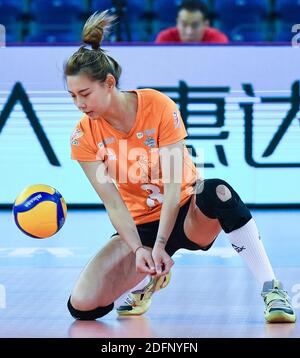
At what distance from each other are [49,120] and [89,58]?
3614mm

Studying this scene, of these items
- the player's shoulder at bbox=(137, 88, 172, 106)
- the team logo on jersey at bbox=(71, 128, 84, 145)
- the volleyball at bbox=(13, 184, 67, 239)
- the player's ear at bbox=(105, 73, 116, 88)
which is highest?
the player's ear at bbox=(105, 73, 116, 88)

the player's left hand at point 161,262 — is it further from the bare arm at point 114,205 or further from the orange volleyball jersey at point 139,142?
the orange volleyball jersey at point 139,142

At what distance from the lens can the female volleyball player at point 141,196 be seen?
444 centimetres

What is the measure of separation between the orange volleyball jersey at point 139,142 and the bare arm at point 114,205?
6 centimetres

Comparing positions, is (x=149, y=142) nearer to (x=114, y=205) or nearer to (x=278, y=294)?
(x=114, y=205)

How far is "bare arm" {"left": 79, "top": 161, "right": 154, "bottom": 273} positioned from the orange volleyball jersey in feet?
0.19

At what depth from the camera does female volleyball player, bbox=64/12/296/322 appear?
14.6 feet

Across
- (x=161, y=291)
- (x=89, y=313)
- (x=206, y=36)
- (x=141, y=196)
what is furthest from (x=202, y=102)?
(x=89, y=313)

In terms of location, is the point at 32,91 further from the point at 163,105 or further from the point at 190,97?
the point at 163,105

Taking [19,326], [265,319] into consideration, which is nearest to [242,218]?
[265,319]

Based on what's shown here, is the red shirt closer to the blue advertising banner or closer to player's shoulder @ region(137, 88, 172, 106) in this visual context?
the blue advertising banner

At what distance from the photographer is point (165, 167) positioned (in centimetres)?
454

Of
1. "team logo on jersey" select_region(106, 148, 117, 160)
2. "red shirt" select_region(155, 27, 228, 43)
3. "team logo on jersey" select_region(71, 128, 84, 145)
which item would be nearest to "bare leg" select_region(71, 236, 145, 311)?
"team logo on jersey" select_region(106, 148, 117, 160)

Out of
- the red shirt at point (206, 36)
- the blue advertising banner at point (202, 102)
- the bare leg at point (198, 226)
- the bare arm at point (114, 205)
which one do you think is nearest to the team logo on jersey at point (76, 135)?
the bare arm at point (114, 205)
